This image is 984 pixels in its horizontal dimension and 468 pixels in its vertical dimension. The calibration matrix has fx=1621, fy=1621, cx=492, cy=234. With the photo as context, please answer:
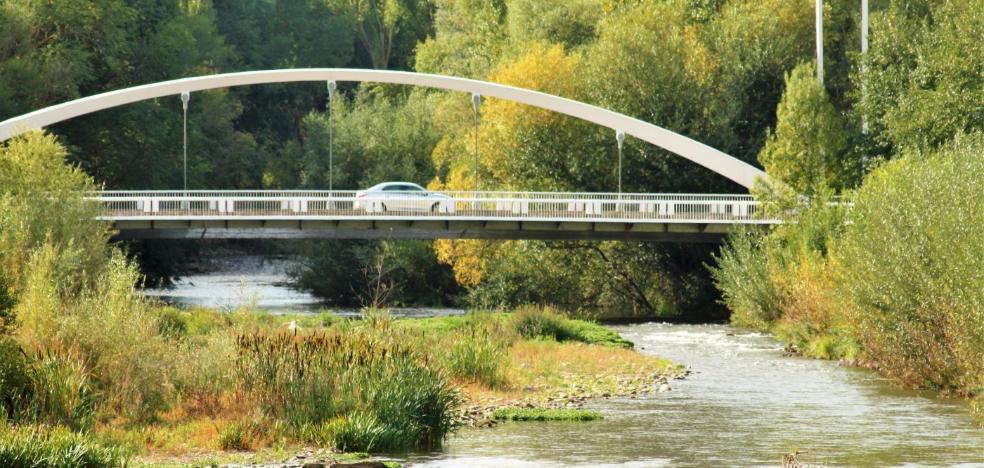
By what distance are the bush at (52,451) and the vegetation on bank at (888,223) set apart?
14.9 meters

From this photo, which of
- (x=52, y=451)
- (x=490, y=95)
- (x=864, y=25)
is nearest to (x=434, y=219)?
(x=490, y=95)

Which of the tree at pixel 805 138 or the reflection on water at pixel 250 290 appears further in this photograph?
the reflection on water at pixel 250 290

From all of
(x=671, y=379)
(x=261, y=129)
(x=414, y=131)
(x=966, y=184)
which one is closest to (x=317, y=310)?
(x=414, y=131)

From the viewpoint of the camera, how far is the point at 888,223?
35094 millimetres

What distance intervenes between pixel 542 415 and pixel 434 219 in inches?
1110

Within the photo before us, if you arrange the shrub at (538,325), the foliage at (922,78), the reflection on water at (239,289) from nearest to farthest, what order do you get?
the shrub at (538,325)
the foliage at (922,78)
the reflection on water at (239,289)

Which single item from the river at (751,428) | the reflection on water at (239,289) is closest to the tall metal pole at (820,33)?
the river at (751,428)

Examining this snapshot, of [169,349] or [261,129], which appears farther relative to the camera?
[261,129]

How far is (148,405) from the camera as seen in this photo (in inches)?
990

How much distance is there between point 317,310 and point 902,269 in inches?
1246

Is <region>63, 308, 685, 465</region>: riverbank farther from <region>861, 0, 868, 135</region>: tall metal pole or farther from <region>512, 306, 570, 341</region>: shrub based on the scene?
<region>861, 0, 868, 135</region>: tall metal pole

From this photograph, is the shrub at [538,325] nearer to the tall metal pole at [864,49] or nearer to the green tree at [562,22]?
the tall metal pole at [864,49]

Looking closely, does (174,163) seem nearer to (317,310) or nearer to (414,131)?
(414,131)

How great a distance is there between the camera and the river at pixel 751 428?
2373 centimetres
